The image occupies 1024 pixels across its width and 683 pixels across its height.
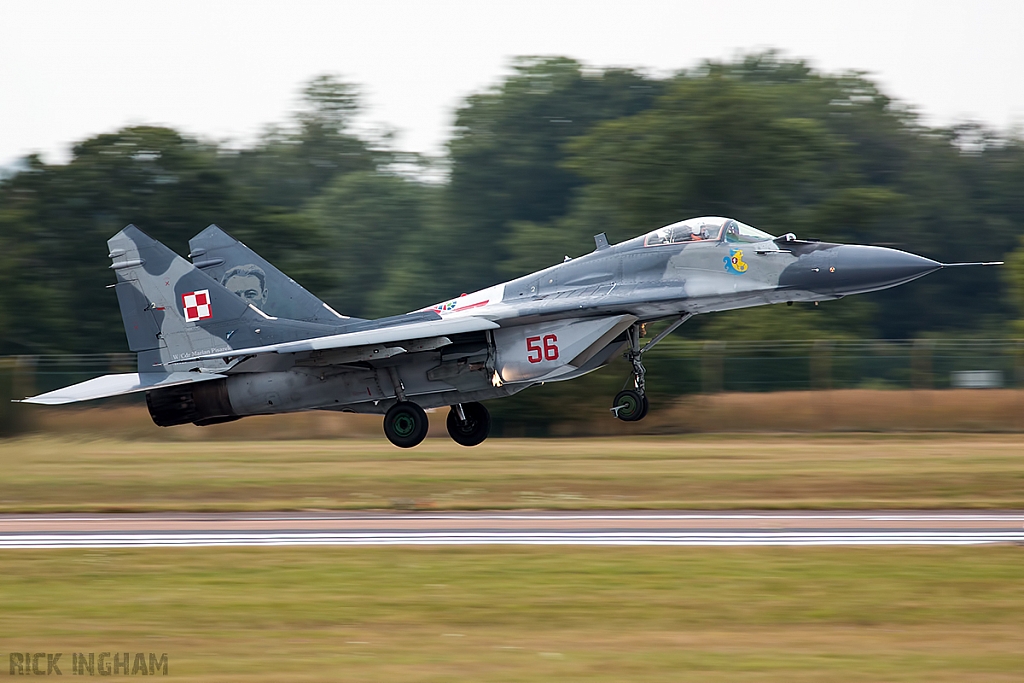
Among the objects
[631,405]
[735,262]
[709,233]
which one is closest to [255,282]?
[631,405]

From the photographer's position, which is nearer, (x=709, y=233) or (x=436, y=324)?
(x=709, y=233)

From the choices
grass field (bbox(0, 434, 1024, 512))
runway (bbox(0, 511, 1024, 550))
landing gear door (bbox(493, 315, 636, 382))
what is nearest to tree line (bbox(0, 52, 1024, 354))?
grass field (bbox(0, 434, 1024, 512))

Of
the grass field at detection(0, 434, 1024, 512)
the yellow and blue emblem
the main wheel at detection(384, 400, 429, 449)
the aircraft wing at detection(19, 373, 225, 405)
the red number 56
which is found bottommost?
the grass field at detection(0, 434, 1024, 512)

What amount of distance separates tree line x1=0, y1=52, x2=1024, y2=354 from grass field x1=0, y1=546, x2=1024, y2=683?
26269mm

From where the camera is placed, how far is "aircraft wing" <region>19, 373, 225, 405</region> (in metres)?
19.1

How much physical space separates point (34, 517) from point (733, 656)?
34.2 ft

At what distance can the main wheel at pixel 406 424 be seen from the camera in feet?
64.6

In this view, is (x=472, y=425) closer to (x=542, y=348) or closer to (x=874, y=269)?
(x=542, y=348)

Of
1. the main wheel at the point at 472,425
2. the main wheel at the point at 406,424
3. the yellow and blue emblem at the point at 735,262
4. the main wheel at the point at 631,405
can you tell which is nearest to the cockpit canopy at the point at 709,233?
the yellow and blue emblem at the point at 735,262

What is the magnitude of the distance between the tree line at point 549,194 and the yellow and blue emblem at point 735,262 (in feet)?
61.9

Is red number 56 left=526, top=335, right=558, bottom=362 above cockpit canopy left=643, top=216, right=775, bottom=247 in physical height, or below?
below

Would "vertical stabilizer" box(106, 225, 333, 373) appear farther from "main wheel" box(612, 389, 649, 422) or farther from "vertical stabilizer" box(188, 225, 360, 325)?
"main wheel" box(612, 389, 649, 422)

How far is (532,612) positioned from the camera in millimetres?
9375

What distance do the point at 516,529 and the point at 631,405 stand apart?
5.68 m
